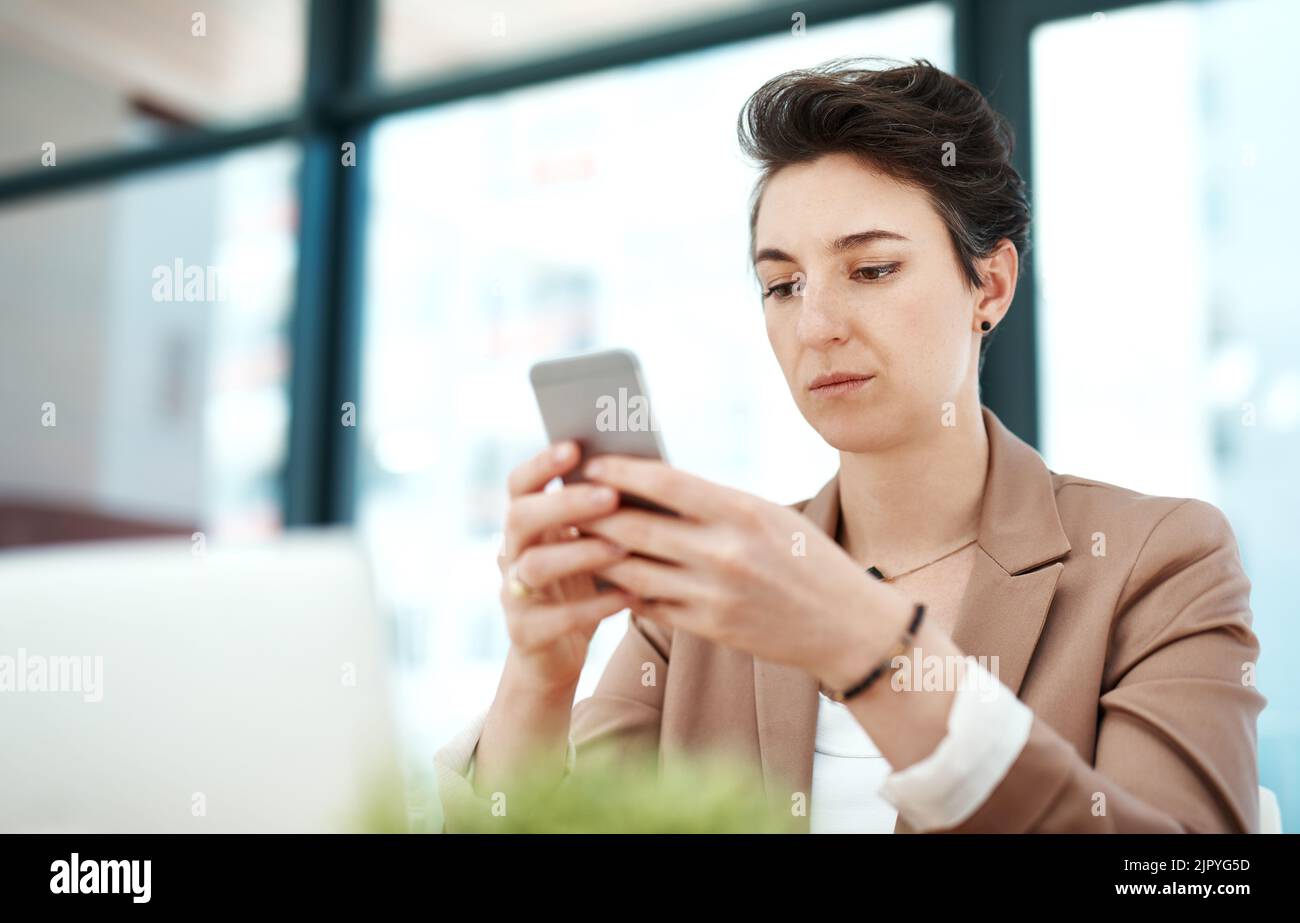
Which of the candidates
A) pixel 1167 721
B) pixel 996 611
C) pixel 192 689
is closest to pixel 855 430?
pixel 996 611

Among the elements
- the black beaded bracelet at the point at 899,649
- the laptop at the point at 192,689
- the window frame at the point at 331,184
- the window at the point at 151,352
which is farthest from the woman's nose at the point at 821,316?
the window at the point at 151,352

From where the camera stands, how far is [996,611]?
49.5 inches

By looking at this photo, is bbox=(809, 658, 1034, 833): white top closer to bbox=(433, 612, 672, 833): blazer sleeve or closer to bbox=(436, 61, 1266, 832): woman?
bbox=(436, 61, 1266, 832): woman

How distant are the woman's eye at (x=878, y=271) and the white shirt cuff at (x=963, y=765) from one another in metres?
0.64

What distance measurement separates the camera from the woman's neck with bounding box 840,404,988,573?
1417 millimetres

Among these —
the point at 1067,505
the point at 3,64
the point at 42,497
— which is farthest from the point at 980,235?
the point at 3,64

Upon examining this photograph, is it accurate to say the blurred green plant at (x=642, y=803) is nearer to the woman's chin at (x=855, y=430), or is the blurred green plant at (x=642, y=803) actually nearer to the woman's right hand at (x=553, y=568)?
the woman's right hand at (x=553, y=568)

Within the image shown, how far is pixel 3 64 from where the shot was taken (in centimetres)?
421

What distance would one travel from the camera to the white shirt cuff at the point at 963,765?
82 centimetres

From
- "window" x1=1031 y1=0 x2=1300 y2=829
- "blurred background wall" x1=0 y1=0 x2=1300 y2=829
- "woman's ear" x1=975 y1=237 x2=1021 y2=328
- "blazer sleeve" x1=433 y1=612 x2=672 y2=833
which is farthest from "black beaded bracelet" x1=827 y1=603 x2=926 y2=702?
"window" x1=1031 y1=0 x2=1300 y2=829

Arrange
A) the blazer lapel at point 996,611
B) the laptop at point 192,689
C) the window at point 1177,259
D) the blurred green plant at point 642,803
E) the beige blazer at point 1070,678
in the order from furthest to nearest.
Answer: the window at point 1177,259 → the blazer lapel at point 996,611 → the beige blazer at point 1070,678 → the laptop at point 192,689 → the blurred green plant at point 642,803

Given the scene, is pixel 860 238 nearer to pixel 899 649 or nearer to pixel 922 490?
pixel 922 490

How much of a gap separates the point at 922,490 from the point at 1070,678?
331 millimetres
